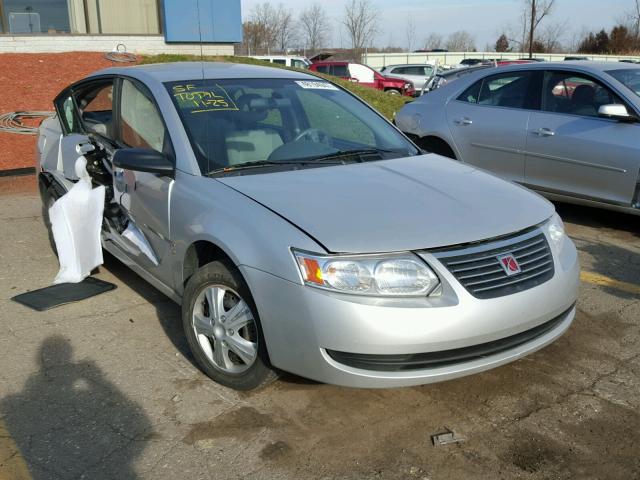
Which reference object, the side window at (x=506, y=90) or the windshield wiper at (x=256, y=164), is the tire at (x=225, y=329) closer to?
the windshield wiper at (x=256, y=164)

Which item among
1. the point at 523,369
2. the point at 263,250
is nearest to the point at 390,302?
the point at 263,250

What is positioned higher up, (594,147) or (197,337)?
(594,147)

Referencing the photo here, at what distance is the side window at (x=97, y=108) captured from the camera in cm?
468

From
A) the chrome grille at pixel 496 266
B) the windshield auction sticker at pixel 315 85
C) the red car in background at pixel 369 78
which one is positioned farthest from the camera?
the red car in background at pixel 369 78

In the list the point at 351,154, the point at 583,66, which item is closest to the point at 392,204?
the point at 351,154

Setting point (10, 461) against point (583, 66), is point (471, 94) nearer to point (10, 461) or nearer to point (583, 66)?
point (583, 66)

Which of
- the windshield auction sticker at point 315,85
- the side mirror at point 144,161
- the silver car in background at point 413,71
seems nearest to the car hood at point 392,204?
the side mirror at point 144,161

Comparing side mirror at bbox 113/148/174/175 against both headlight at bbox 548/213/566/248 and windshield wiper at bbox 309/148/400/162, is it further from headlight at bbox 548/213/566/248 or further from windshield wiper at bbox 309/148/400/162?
headlight at bbox 548/213/566/248

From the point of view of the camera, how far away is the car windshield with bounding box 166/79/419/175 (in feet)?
12.2

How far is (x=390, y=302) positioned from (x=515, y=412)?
94 centimetres

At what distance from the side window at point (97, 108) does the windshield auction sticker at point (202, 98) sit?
90 centimetres

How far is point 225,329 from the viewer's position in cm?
322

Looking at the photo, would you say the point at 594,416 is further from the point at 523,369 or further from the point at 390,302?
the point at 390,302

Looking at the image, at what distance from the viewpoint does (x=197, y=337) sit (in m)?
3.42
